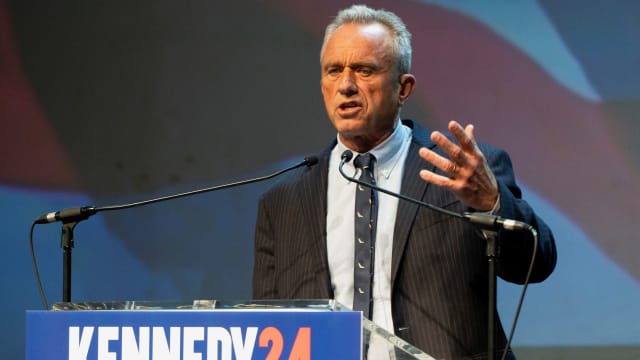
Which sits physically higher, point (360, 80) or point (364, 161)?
point (360, 80)

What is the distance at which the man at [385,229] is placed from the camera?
229 centimetres

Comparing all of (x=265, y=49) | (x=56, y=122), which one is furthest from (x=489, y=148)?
(x=56, y=122)

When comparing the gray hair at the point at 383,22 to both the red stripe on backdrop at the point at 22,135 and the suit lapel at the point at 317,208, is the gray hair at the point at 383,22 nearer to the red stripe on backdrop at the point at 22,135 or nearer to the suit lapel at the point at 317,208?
the suit lapel at the point at 317,208

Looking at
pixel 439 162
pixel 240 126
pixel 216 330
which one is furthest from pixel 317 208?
pixel 240 126

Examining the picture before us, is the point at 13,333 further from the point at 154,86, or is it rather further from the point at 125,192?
the point at 154,86

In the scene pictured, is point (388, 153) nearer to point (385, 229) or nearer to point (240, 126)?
point (385, 229)

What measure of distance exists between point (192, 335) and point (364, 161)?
96 cm

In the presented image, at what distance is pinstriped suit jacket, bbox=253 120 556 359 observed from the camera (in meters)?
2.27

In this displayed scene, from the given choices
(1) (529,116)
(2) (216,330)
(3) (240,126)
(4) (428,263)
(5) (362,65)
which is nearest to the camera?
(2) (216,330)

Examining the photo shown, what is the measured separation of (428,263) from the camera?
2.34 metres

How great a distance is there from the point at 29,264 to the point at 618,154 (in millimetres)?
2398

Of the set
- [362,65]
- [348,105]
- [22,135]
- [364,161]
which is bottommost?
[364,161]

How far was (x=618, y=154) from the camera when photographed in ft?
11.6

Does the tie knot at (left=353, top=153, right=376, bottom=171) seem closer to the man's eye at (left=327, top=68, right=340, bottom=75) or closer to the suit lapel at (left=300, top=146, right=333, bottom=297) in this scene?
the suit lapel at (left=300, top=146, right=333, bottom=297)
